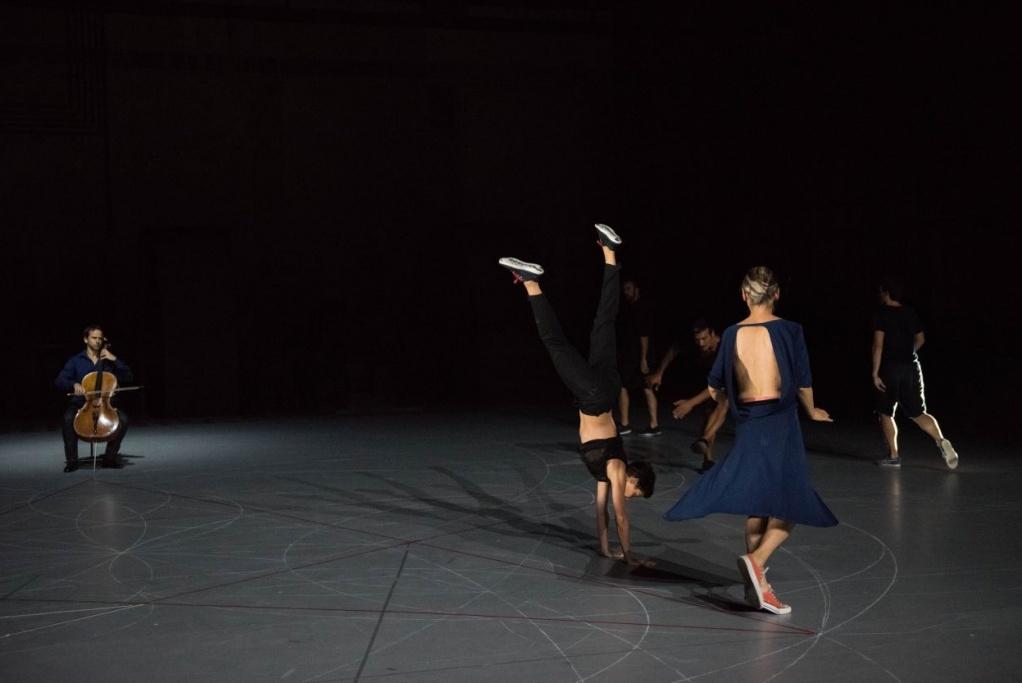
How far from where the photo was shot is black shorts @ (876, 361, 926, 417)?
32.7 feet

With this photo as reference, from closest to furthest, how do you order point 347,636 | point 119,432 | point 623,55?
point 347,636
point 119,432
point 623,55

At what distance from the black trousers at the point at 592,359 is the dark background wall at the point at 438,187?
782 cm

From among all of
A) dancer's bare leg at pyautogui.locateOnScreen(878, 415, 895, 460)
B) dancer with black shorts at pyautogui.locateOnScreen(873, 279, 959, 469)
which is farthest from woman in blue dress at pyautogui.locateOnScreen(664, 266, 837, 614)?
dancer's bare leg at pyautogui.locateOnScreen(878, 415, 895, 460)

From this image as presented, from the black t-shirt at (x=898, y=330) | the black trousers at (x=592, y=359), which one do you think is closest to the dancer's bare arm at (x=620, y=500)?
the black trousers at (x=592, y=359)

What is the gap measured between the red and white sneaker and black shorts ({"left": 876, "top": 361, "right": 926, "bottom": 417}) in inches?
189

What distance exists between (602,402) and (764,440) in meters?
1.24

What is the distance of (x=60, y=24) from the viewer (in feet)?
57.3

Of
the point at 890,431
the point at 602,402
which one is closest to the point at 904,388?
the point at 890,431

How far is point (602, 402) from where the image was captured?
6.68 metres

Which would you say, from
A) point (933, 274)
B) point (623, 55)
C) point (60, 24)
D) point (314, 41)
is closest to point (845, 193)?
point (933, 274)

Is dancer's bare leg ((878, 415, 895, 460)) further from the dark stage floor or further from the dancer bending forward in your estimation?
the dancer bending forward

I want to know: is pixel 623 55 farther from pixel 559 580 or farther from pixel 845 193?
pixel 559 580

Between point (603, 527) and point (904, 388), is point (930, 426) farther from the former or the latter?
point (603, 527)

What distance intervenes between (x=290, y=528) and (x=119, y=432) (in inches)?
142
